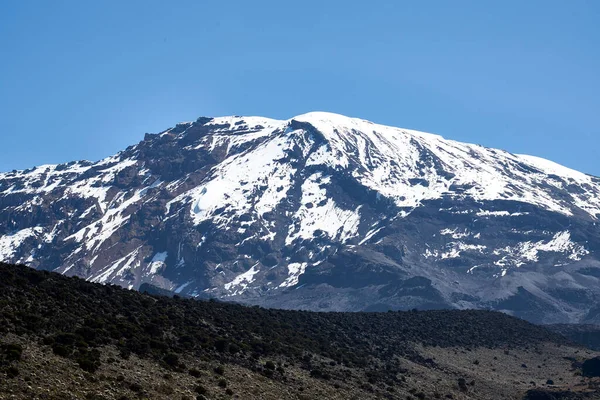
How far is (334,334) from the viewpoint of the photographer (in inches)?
5748

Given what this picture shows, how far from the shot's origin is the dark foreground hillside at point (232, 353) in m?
73.8

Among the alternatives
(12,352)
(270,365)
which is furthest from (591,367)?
(12,352)

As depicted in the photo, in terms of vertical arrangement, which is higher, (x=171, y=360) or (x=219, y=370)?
(x=171, y=360)

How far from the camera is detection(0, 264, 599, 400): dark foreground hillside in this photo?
73.8 metres

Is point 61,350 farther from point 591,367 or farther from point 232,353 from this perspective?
point 591,367

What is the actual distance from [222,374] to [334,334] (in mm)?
59079

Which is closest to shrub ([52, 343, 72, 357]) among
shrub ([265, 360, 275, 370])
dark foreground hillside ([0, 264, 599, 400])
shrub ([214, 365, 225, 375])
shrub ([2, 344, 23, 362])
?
dark foreground hillside ([0, 264, 599, 400])

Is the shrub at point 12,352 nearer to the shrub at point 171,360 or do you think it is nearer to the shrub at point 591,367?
the shrub at point 171,360

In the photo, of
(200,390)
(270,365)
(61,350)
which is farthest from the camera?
(270,365)

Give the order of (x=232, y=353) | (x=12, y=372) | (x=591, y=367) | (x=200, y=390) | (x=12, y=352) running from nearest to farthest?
(x=12, y=372) → (x=12, y=352) → (x=200, y=390) → (x=232, y=353) → (x=591, y=367)

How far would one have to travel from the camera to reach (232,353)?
9931cm

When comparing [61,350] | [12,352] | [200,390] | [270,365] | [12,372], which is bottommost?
[200,390]

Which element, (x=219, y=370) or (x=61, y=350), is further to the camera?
(x=219, y=370)

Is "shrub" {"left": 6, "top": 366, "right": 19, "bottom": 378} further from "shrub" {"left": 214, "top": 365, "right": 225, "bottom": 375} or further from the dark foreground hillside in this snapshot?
"shrub" {"left": 214, "top": 365, "right": 225, "bottom": 375}
